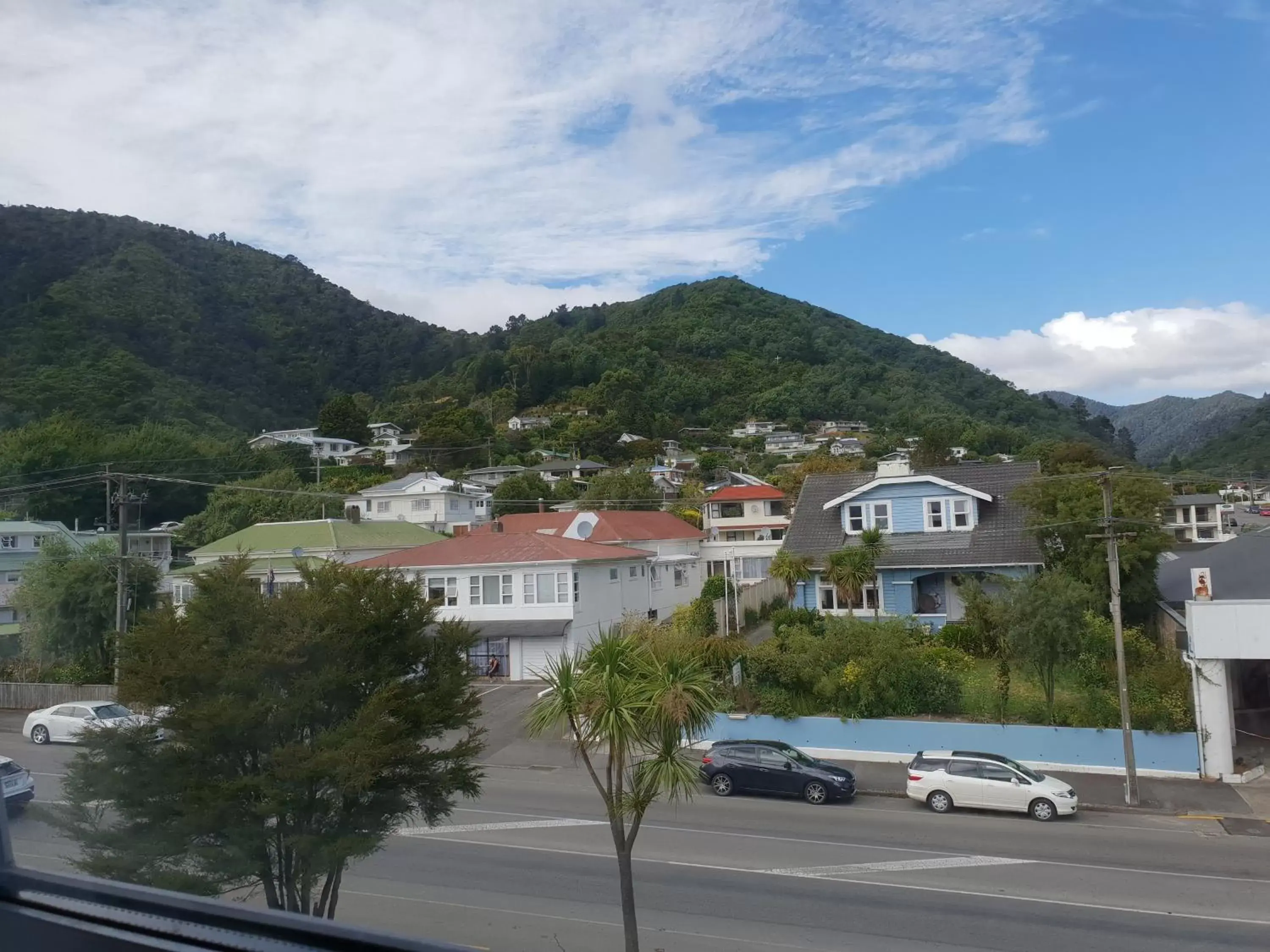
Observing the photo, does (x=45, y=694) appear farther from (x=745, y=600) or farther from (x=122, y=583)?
(x=745, y=600)

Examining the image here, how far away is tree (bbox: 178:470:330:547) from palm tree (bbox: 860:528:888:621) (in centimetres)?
1936

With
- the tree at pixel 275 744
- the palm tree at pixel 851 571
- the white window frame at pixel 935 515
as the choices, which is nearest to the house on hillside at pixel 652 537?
the palm tree at pixel 851 571

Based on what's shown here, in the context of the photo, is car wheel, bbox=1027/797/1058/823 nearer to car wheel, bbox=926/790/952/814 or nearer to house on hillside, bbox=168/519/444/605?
car wheel, bbox=926/790/952/814

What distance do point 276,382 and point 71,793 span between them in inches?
2329

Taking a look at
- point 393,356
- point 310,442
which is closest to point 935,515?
point 310,442

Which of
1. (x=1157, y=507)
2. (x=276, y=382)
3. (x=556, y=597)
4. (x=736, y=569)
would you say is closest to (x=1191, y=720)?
(x=1157, y=507)

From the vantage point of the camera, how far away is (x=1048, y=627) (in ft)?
59.2

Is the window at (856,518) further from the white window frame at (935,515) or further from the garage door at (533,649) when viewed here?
the garage door at (533,649)

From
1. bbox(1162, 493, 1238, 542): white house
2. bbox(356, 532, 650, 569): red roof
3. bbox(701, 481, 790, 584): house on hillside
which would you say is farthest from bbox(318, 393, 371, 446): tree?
bbox(1162, 493, 1238, 542): white house

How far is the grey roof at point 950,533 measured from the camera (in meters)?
27.3

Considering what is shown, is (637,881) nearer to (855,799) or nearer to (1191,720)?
(855,799)

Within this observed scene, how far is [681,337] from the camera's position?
115375mm

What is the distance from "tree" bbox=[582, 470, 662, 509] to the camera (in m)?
52.5

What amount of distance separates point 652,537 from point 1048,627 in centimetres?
2243
